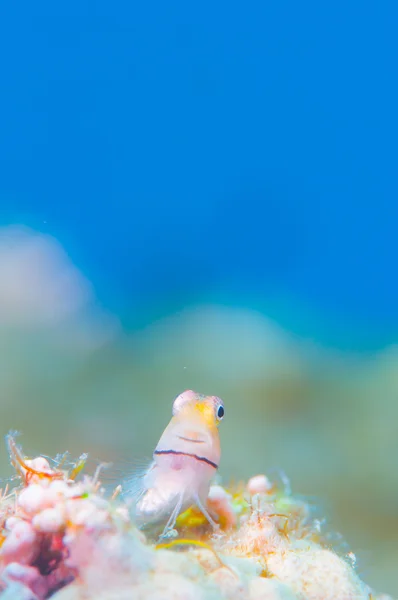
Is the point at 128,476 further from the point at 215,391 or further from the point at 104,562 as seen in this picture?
the point at 215,391

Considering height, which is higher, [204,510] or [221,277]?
[221,277]

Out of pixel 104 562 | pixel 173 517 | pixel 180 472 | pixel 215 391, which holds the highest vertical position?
pixel 215 391

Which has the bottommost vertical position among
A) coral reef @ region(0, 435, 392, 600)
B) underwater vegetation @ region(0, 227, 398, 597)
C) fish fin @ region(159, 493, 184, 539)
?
coral reef @ region(0, 435, 392, 600)

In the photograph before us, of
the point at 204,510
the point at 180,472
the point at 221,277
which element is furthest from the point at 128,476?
the point at 221,277

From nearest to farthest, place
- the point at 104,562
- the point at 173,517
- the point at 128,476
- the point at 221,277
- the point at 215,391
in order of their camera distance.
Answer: the point at 104,562 → the point at 173,517 → the point at 128,476 → the point at 215,391 → the point at 221,277

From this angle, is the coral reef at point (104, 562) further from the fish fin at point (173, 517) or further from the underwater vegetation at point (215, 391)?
the underwater vegetation at point (215, 391)

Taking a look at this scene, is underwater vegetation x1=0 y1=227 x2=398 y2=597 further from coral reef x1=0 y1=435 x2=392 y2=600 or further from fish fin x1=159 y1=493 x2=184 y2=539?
fish fin x1=159 y1=493 x2=184 y2=539

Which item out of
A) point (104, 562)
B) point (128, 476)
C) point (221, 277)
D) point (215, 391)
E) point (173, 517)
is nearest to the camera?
point (104, 562)

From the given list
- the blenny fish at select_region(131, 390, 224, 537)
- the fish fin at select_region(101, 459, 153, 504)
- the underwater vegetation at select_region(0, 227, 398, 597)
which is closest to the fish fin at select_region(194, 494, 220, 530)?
the blenny fish at select_region(131, 390, 224, 537)

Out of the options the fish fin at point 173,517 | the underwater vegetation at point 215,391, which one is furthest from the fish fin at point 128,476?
the underwater vegetation at point 215,391
